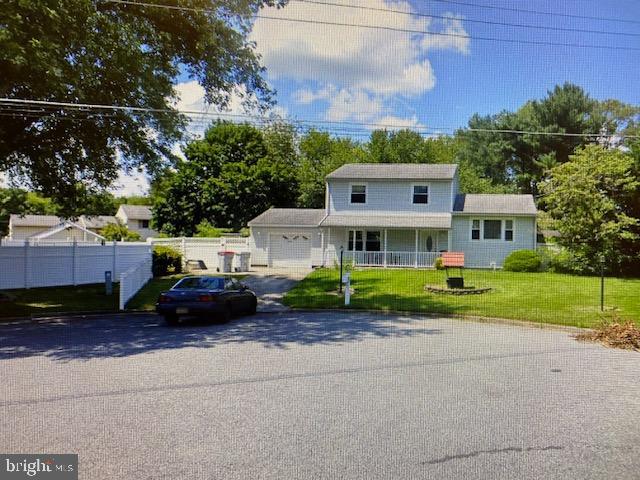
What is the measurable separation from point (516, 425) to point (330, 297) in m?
12.6

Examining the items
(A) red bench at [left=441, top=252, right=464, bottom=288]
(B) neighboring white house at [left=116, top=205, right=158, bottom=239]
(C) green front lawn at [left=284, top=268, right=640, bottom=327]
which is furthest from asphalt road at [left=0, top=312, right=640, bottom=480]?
(B) neighboring white house at [left=116, top=205, right=158, bottom=239]

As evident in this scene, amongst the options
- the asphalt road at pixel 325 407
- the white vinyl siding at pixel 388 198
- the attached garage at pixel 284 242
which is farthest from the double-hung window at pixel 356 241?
the asphalt road at pixel 325 407

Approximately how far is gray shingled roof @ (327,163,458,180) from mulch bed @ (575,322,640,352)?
16.9 m

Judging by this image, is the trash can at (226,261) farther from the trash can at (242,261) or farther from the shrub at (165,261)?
the shrub at (165,261)

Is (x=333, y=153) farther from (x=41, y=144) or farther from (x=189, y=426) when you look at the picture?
(x=189, y=426)

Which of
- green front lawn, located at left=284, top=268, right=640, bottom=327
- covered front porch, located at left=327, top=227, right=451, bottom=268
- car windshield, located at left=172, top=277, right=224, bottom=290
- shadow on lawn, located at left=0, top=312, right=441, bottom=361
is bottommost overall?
shadow on lawn, located at left=0, top=312, right=441, bottom=361

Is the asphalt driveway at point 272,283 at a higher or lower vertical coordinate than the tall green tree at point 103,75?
lower

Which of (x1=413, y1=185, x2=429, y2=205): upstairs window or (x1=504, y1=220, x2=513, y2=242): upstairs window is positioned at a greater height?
(x1=413, y1=185, x2=429, y2=205): upstairs window

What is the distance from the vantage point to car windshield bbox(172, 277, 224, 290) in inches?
520

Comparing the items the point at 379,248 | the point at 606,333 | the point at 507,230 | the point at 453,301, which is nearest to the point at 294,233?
the point at 379,248

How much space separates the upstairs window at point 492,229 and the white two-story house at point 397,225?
0.05 m

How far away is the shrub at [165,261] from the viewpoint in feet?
79.2

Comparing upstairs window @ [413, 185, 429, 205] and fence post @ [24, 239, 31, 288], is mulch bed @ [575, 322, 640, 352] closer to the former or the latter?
upstairs window @ [413, 185, 429, 205]

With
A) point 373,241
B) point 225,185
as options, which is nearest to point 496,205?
point 373,241
